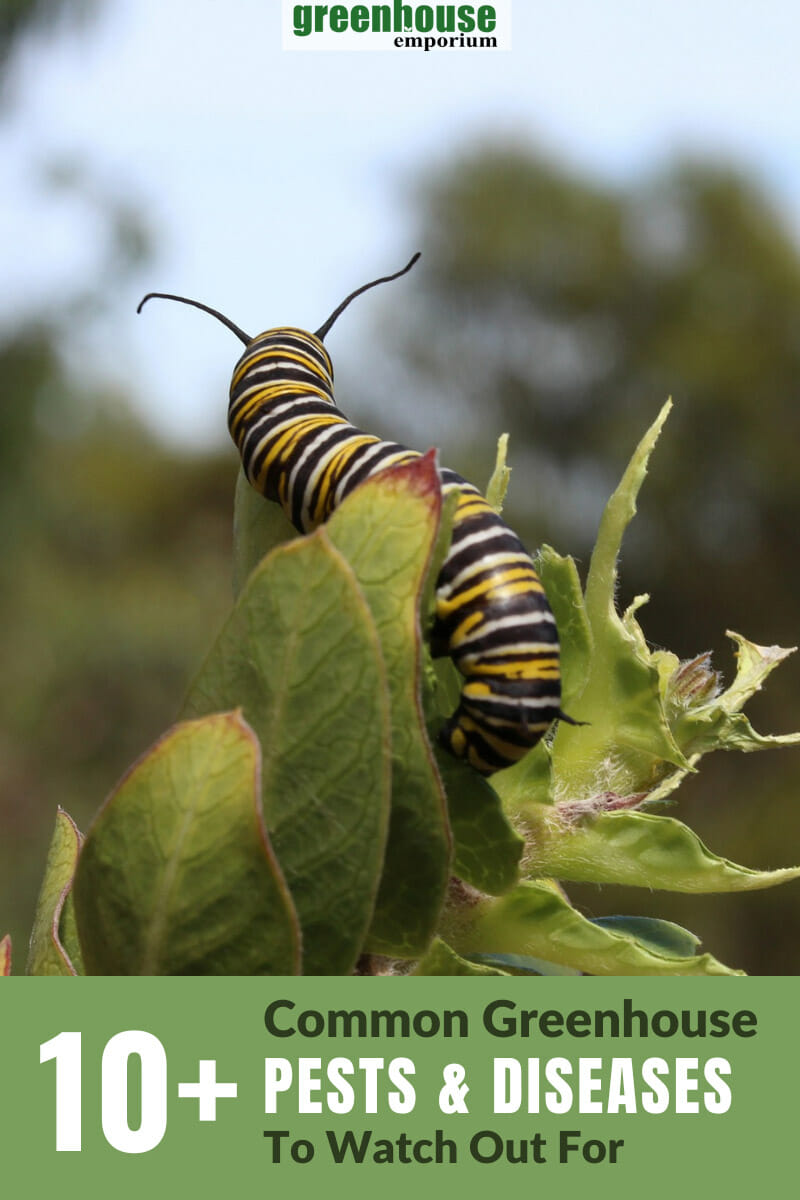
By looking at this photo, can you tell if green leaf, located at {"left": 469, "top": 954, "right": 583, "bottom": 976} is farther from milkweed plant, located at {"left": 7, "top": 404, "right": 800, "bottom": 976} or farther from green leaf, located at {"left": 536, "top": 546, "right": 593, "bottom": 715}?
green leaf, located at {"left": 536, "top": 546, "right": 593, "bottom": 715}

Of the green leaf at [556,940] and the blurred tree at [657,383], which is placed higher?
the blurred tree at [657,383]

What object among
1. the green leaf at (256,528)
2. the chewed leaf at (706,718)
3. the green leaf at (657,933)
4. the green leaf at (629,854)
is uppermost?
the green leaf at (256,528)

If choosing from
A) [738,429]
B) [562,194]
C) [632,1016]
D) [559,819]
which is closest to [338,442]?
[559,819]

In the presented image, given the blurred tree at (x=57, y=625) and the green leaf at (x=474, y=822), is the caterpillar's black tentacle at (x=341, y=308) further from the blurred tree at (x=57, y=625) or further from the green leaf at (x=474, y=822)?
the blurred tree at (x=57, y=625)

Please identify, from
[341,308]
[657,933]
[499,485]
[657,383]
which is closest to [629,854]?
[657,933]

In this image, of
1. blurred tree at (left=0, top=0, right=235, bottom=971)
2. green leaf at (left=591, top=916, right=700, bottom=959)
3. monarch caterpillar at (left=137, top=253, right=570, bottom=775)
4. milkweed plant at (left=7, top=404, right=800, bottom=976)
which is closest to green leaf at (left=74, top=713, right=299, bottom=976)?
milkweed plant at (left=7, top=404, right=800, bottom=976)

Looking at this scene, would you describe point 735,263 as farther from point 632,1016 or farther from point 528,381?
point 632,1016

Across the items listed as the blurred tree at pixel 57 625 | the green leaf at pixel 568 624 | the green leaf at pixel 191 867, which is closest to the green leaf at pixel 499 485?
the green leaf at pixel 568 624
